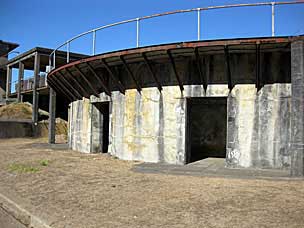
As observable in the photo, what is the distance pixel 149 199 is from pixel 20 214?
2.28 m

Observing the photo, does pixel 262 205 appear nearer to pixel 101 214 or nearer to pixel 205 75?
pixel 101 214

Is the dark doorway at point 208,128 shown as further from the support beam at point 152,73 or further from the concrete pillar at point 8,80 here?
the concrete pillar at point 8,80

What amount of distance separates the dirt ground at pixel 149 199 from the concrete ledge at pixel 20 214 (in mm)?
99

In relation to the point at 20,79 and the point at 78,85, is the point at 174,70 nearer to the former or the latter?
the point at 78,85

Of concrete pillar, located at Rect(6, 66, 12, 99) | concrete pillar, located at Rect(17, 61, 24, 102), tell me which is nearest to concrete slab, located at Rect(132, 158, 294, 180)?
concrete pillar, located at Rect(17, 61, 24, 102)

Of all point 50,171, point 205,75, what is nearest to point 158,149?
point 205,75

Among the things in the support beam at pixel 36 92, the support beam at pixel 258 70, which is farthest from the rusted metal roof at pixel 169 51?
the support beam at pixel 36 92

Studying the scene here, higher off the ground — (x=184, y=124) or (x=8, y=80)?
(x=8, y=80)

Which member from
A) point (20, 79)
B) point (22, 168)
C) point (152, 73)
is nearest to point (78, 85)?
point (152, 73)

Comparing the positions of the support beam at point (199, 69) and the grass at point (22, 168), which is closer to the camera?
the grass at point (22, 168)

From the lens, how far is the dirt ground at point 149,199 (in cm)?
478

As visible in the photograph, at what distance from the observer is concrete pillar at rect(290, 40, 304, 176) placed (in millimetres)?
8711

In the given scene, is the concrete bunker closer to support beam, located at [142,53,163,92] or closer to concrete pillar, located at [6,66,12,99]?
support beam, located at [142,53,163,92]

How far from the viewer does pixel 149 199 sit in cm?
607
